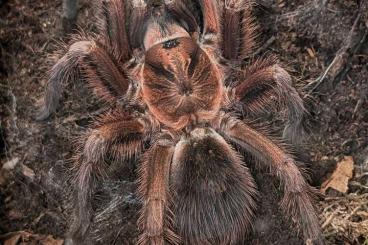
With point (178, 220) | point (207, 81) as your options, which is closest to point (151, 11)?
point (207, 81)

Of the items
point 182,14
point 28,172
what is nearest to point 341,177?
point 182,14

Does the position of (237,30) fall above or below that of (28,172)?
above

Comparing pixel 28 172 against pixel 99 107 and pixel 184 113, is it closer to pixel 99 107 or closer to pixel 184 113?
pixel 99 107

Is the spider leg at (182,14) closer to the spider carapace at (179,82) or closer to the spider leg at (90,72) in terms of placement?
the spider carapace at (179,82)

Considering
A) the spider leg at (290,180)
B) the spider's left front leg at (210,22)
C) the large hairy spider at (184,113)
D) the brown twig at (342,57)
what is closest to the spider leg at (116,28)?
the large hairy spider at (184,113)

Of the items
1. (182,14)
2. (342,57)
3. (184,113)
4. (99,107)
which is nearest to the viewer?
(184,113)

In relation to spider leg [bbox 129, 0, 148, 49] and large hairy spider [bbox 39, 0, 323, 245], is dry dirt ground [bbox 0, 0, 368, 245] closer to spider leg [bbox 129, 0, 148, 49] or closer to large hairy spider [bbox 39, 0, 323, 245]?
large hairy spider [bbox 39, 0, 323, 245]

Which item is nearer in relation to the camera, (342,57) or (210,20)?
(210,20)
